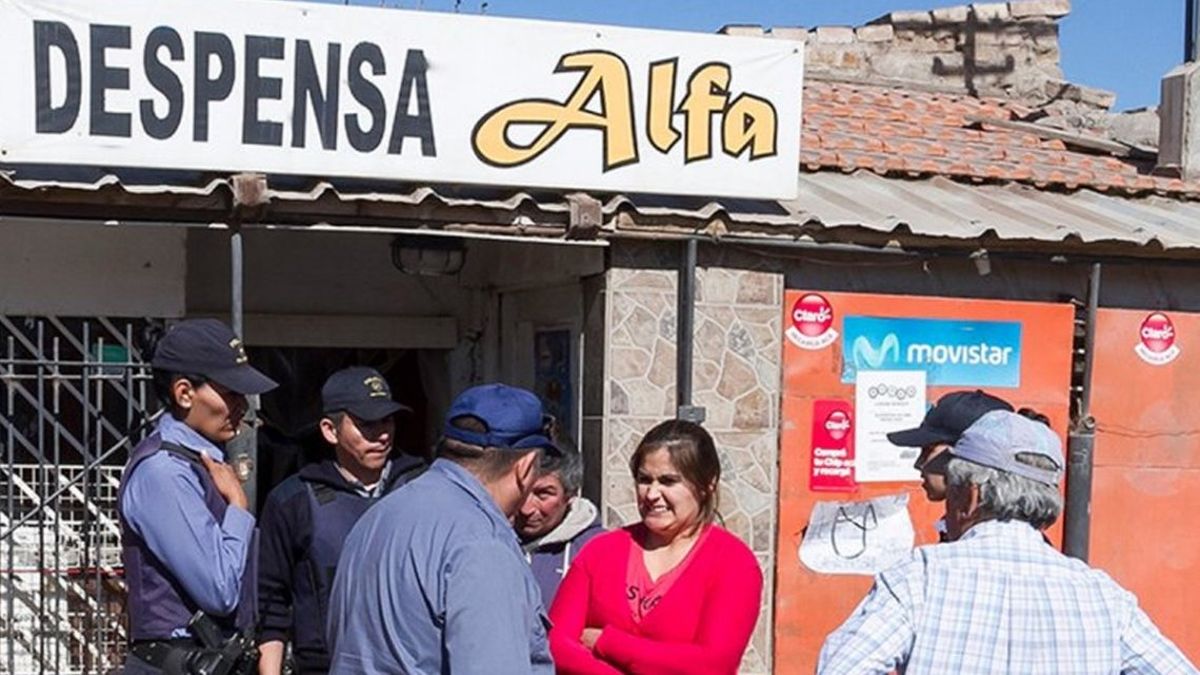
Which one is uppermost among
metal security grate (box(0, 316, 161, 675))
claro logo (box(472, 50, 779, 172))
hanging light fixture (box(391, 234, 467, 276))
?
claro logo (box(472, 50, 779, 172))

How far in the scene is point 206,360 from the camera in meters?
4.02

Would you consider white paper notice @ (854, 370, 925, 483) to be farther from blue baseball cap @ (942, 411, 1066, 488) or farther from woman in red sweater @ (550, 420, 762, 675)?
blue baseball cap @ (942, 411, 1066, 488)

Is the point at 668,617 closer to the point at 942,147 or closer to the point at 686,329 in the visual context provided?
the point at 686,329

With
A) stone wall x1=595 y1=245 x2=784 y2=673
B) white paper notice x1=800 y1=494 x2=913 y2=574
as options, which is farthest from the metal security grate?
white paper notice x1=800 y1=494 x2=913 y2=574

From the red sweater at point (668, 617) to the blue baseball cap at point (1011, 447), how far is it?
1.14m

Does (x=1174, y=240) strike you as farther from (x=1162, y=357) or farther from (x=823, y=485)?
(x=823, y=485)

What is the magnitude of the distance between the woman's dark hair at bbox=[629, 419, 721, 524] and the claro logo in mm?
2442

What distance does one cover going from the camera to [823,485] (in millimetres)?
7086

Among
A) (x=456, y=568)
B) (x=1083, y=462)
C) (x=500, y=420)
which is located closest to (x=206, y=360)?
(x=500, y=420)

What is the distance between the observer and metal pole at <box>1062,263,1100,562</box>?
738cm

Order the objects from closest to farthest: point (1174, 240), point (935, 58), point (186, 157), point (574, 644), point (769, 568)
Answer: point (574, 644), point (186, 157), point (769, 568), point (1174, 240), point (935, 58)

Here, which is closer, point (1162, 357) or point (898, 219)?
point (898, 219)

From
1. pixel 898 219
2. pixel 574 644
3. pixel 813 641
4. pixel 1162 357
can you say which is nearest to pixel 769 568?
pixel 813 641

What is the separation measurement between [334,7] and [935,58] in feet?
29.0
